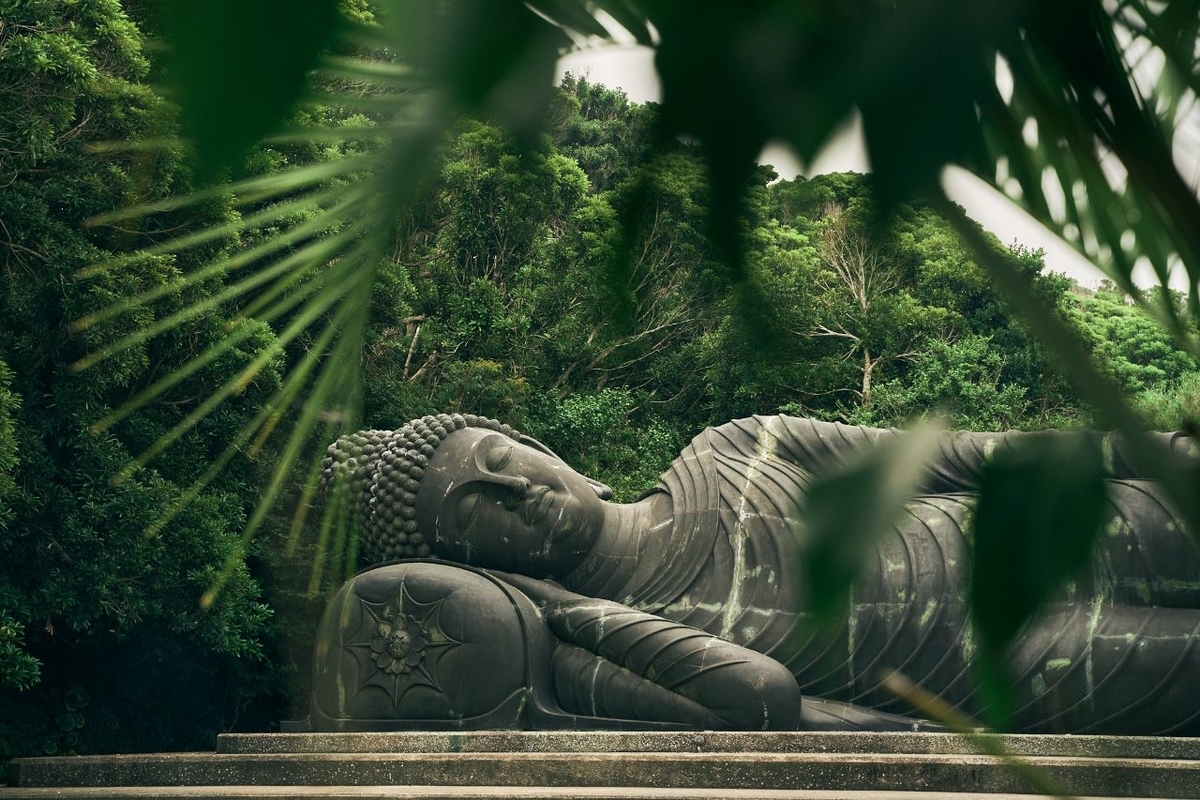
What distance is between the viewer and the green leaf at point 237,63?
429 millimetres

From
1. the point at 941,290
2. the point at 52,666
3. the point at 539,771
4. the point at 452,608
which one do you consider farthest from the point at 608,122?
the point at 52,666

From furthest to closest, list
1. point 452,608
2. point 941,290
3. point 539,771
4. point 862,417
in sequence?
point 862,417 → point 452,608 → point 539,771 → point 941,290

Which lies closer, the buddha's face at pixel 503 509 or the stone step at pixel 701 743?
the stone step at pixel 701 743

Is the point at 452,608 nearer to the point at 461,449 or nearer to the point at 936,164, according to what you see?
the point at 461,449

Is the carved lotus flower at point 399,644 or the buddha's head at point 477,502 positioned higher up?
the buddha's head at point 477,502

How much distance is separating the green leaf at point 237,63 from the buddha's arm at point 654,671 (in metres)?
5.24

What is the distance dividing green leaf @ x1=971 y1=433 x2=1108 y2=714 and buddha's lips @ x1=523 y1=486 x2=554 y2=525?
5696mm

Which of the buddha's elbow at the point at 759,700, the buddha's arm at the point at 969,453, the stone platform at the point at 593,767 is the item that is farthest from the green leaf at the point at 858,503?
the buddha's elbow at the point at 759,700

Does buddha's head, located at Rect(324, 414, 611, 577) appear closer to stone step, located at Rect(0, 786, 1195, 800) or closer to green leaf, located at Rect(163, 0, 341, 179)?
stone step, located at Rect(0, 786, 1195, 800)

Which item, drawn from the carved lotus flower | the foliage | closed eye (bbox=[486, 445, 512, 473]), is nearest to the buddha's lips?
closed eye (bbox=[486, 445, 512, 473])

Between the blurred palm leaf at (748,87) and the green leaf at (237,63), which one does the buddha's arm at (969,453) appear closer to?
the blurred palm leaf at (748,87)

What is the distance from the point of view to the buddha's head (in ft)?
20.4

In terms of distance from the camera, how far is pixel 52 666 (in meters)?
10.0

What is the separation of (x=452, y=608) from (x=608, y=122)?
218 inches
